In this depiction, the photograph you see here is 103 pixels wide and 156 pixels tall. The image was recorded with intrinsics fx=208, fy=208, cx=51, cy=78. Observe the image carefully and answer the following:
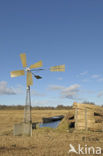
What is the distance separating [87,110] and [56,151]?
9.55 m

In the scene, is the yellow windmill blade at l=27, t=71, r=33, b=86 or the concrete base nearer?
the concrete base

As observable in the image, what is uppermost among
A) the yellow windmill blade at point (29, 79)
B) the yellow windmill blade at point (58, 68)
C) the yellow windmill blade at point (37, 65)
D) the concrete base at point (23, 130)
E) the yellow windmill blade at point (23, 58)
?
the yellow windmill blade at point (23, 58)

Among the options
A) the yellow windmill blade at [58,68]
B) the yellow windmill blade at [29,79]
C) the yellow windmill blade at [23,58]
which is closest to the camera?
the yellow windmill blade at [58,68]

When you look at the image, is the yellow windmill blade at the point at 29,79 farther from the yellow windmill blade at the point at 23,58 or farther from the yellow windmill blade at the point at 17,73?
the yellow windmill blade at the point at 23,58

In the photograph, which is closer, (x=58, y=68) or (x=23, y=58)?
(x=58, y=68)

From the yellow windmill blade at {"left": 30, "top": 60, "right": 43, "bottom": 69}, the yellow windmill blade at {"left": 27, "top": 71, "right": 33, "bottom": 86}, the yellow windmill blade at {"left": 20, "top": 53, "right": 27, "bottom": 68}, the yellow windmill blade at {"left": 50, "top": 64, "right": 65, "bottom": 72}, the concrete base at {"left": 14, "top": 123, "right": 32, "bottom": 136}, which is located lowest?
the concrete base at {"left": 14, "top": 123, "right": 32, "bottom": 136}

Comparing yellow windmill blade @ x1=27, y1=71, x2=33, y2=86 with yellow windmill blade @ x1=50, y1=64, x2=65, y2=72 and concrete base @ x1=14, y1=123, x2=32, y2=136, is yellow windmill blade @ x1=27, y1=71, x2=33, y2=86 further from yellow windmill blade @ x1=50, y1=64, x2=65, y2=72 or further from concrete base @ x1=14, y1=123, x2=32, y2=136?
concrete base @ x1=14, y1=123, x2=32, y2=136

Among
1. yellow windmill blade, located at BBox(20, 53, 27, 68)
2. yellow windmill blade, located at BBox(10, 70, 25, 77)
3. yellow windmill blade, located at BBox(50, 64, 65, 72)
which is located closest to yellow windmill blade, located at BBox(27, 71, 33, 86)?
yellow windmill blade, located at BBox(10, 70, 25, 77)

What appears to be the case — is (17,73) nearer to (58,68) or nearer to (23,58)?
(23,58)

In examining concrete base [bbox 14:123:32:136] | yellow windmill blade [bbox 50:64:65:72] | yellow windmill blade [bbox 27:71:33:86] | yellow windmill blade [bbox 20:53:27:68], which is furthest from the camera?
yellow windmill blade [bbox 27:71:33:86]

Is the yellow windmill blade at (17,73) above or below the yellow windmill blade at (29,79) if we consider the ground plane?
above

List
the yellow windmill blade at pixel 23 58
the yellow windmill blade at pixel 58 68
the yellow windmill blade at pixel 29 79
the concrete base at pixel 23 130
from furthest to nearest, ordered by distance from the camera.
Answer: the yellow windmill blade at pixel 29 79, the yellow windmill blade at pixel 23 58, the yellow windmill blade at pixel 58 68, the concrete base at pixel 23 130

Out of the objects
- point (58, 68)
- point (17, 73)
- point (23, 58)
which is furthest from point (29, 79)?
point (58, 68)

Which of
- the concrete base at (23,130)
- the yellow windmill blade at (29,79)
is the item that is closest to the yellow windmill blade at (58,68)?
the yellow windmill blade at (29,79)
